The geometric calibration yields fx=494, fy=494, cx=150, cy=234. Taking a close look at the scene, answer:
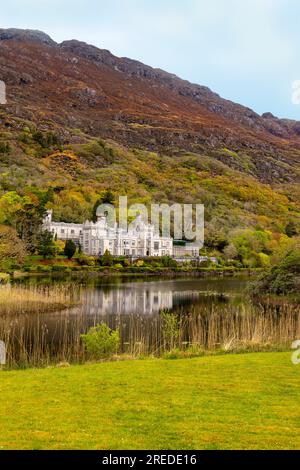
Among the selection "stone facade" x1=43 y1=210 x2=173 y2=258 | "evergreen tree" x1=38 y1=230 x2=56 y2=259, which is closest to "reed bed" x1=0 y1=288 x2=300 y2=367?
"evergreen tree" x1=38 y1=230 x2=56 y2=259

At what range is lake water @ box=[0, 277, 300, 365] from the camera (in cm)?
1603

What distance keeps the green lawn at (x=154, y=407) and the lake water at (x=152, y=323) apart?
4.17m

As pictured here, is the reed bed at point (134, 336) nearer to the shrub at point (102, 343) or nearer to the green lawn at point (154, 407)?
the shrub at point (102, 343)

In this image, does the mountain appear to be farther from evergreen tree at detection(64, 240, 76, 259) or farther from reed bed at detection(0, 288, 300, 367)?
reed bed at detection(0, 288, 300, 367)

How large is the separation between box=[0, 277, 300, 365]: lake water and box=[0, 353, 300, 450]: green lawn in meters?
4.17

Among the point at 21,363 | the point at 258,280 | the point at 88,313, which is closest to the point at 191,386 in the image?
the point at 21,363

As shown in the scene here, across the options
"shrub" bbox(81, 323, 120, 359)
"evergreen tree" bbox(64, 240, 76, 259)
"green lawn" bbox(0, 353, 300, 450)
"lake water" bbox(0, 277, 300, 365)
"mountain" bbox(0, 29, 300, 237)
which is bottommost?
"lake water" bbox(0, 277, 300, 365)

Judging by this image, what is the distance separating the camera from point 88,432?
6480 mm

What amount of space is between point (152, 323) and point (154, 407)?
12.2 metres

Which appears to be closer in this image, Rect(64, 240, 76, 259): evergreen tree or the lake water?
the lake water

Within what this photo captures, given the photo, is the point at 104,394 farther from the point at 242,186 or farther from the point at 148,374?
the point at 242,186

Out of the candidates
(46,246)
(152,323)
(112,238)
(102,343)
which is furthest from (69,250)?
(102,343)
